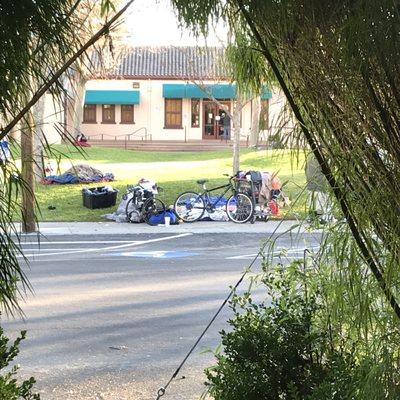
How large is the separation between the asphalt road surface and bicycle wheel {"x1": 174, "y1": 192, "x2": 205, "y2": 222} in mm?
2678

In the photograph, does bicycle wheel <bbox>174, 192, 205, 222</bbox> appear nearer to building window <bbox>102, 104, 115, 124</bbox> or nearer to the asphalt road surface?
the asphalt road surface

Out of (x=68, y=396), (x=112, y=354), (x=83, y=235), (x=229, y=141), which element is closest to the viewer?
(x=68, y=396)

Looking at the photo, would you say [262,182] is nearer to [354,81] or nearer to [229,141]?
[354,81]

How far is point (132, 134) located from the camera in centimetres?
3669

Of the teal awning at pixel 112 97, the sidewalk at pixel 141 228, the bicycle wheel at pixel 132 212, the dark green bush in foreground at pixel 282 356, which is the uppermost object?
the teal awning at pixel 112 97

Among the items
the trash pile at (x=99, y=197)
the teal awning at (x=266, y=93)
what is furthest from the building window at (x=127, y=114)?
the teal awning at (x=266, y=93)

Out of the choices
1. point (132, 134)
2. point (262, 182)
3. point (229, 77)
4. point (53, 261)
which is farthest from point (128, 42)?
point (229, 77)

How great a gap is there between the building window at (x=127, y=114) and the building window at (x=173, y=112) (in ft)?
6.01

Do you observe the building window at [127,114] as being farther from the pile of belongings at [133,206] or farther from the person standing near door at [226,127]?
the pile of belongings at [133,206]

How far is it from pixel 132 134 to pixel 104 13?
3486 cm

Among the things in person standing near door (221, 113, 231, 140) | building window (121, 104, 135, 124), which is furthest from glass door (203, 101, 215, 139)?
building window (121, 104, 135, 124)

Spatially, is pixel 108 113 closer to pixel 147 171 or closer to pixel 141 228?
pixel 147 171

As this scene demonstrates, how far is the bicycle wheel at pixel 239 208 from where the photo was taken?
1580 cm

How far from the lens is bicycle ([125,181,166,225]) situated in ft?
52.4
